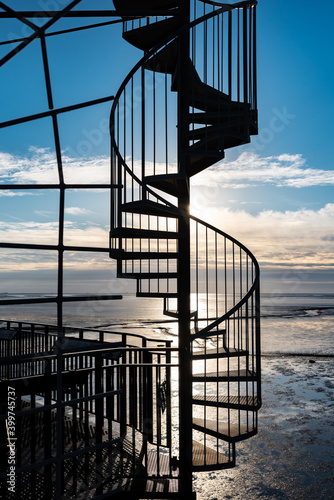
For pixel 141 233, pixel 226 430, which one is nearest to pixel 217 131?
pixel 141 233

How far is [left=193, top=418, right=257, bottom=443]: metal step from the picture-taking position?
4.50 metres

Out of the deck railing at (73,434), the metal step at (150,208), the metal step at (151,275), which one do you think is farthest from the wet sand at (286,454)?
the metal step at (150,208)

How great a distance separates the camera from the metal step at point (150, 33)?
16.8ft

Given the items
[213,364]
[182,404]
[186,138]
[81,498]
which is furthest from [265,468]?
[213,364]

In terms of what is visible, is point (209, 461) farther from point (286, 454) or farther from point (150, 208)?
point (150, 208)

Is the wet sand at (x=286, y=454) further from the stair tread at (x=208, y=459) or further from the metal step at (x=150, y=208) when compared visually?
the metal step at (x=150, y=208)

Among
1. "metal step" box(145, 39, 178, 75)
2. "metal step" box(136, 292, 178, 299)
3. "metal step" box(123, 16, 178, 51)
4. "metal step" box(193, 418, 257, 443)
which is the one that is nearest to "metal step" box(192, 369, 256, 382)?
"metal step" box(193, 418, 257, 443)

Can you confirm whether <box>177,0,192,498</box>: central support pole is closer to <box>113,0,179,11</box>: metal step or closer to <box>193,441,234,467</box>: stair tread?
<box>193,441,234,467</box>: stair tread

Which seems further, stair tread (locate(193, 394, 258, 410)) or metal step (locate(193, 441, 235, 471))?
stair tread (locate(193, 394, 258, 410))

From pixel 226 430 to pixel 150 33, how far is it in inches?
196

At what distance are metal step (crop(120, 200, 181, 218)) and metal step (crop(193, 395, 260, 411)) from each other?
2.15 metres

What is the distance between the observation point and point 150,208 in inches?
175

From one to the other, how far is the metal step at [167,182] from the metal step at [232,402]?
95.1 inches

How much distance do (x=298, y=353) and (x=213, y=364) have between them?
3341 millimetres
